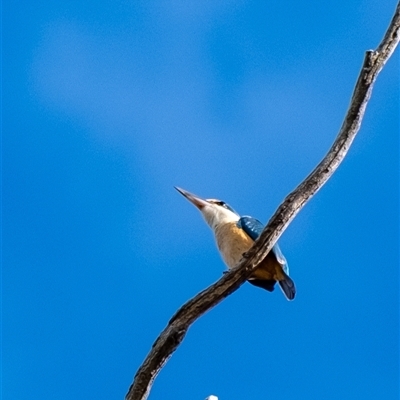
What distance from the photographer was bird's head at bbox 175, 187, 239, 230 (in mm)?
7398

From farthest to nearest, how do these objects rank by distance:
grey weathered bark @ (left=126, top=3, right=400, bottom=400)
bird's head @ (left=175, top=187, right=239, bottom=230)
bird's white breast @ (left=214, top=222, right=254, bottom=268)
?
bird's head @ (left=175, top=187, right=239, bottom=230) → bird's white breast @ (left=214, top=222, right=254, bottom=268) → grey weathered bark @ (left=126, top=3, right=400, bottom=400)

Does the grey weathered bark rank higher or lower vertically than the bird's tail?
lower

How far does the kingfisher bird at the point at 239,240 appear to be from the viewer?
21.3 ft

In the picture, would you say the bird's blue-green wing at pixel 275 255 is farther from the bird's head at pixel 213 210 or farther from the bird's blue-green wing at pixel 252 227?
the bird's head at pixel 213 210

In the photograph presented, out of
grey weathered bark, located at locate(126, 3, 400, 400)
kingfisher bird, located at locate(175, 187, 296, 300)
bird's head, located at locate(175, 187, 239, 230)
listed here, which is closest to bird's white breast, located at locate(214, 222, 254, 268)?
kingfisher bird, located at locate(175, 187, 296, 300)

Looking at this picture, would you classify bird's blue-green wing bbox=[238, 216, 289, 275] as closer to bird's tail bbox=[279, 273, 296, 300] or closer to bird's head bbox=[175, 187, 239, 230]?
bird's tail bbox=[279, 273, 296, 300]

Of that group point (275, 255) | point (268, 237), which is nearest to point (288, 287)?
point (275, 255)

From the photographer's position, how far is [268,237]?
4176 mm

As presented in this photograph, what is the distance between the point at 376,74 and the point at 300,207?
100cm

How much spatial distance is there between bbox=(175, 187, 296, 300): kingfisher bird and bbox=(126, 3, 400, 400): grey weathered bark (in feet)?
6.54

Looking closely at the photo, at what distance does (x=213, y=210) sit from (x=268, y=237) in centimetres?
343

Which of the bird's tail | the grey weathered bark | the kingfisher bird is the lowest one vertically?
the grey weathered bark

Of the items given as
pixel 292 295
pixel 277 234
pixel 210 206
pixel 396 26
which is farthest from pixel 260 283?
pixel 396 26

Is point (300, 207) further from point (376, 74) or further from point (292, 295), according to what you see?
point (292, 295)
